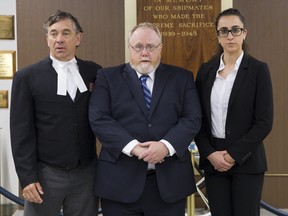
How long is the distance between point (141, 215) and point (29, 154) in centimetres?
71

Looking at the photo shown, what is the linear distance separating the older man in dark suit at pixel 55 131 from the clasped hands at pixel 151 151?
0.42 m

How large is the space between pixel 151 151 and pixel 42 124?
2.23 ft

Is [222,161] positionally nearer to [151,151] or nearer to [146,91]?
[151,151]

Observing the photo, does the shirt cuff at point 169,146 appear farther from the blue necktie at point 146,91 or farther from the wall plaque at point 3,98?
the wall plaque at point 3,98

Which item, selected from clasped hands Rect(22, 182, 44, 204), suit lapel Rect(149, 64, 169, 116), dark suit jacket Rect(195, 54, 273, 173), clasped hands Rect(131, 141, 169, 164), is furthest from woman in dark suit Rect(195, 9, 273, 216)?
clasped hands Rect(22, 182, 44, 204)

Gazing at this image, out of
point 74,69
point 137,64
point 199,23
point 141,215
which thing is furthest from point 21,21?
point 141,215

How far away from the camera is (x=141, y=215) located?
2.24 m

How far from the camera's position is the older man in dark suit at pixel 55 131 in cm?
229

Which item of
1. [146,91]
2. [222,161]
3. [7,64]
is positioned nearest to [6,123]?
[7,64]

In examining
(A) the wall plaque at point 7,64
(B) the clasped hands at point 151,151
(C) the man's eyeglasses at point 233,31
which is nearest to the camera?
(B) the clasped hands at point 151,151

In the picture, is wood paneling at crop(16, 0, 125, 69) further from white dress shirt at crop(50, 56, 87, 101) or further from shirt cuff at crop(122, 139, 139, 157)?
shirt cuff at crop(122, 139, 139, 157)

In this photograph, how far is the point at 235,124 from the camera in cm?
229

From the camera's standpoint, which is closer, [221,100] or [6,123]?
[221,100]

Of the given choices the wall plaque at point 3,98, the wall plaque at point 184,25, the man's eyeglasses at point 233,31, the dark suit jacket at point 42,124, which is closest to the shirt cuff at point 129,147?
the dark suit jacket at point 42,124
